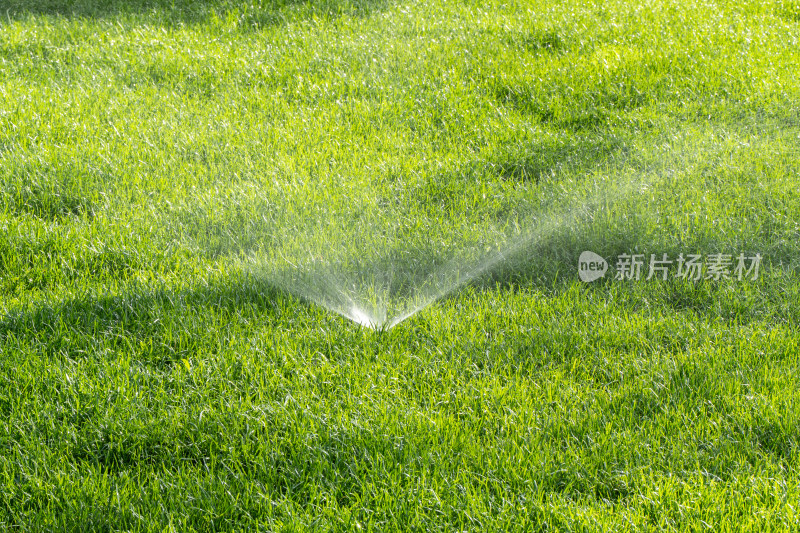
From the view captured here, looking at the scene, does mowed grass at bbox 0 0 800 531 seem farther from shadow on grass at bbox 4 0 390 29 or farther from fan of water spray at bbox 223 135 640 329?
shadow on grass at bbox 4 0 390 29

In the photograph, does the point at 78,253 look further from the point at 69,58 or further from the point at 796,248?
the point at 796,248

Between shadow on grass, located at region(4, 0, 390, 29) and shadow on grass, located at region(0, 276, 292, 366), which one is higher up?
shadow on grass, located at region(4, 0, 390, 29)

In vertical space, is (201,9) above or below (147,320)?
above

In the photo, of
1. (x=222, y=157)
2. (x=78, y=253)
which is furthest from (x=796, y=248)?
(x=78, y=253)
